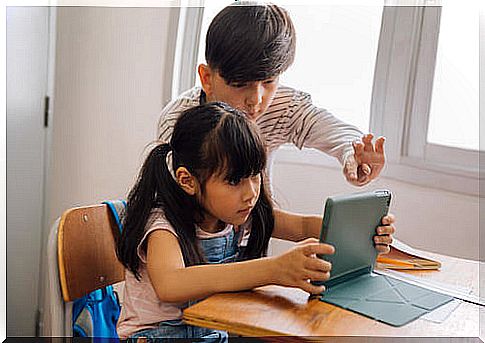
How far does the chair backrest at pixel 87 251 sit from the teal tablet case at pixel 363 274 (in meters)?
0.35

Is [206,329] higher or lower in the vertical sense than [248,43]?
lower

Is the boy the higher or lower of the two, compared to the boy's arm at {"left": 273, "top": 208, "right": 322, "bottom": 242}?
higher

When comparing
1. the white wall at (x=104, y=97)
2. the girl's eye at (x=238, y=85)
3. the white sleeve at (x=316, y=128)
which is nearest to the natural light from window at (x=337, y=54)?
the white wall at (x=104, y=97)

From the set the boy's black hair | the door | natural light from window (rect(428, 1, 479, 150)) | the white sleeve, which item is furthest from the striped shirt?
the door

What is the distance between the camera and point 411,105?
161 centimetres

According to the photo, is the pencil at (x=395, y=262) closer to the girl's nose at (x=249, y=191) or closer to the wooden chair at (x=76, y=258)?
the girl's nose at (x=249, y=191)

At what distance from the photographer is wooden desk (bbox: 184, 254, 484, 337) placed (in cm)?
77

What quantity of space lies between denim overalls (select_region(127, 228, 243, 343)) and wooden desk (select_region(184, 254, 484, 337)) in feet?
0.52

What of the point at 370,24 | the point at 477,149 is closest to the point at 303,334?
Result: the point at 477,149

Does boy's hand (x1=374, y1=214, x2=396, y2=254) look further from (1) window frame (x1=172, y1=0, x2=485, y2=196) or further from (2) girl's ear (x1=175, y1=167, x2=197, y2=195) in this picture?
(1) window frame (x1=172, y1=0, x2=485, y2=196)

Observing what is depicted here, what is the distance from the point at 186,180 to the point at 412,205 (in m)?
0.73

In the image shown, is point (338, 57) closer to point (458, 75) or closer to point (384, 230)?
point (458, 75)

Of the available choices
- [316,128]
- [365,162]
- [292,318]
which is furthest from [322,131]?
[292,318]

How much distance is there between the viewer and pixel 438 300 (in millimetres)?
915
